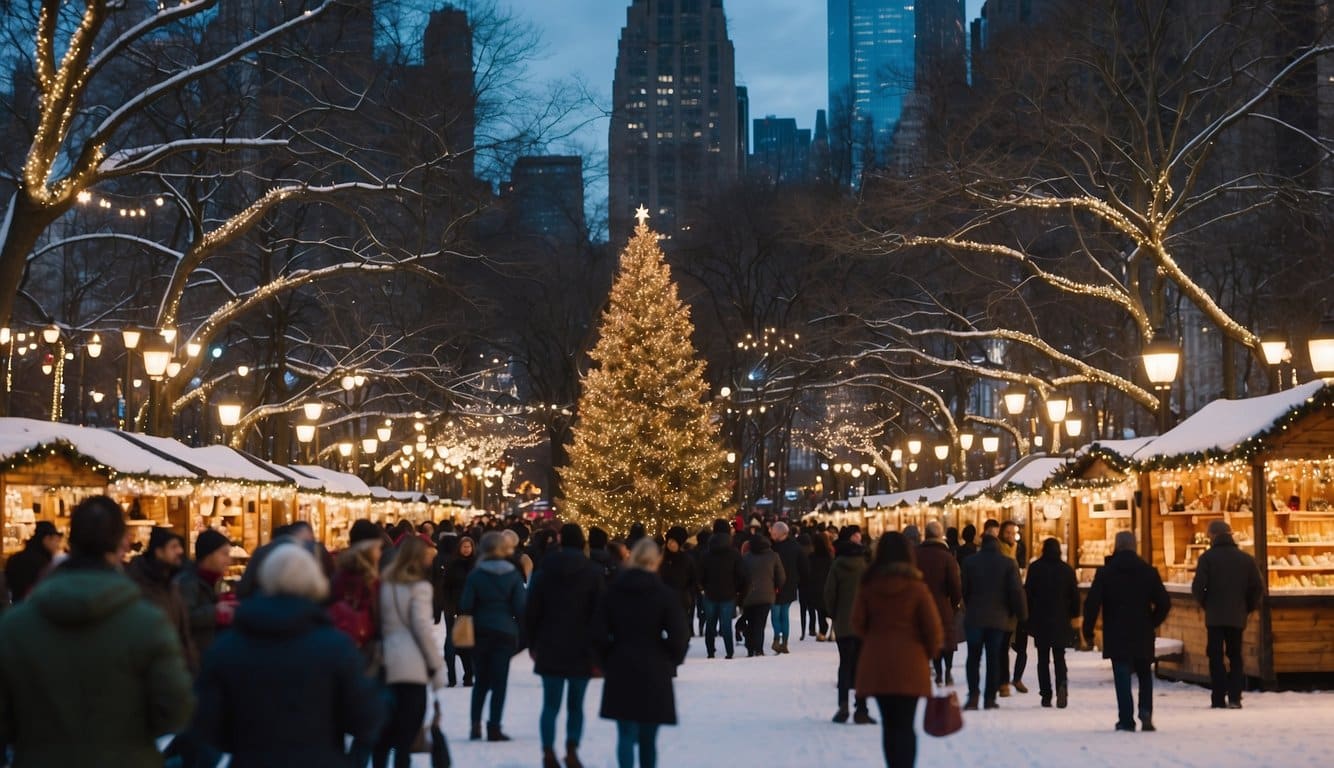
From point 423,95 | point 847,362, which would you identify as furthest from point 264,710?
point 847,362

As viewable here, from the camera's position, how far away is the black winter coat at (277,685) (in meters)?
5.75

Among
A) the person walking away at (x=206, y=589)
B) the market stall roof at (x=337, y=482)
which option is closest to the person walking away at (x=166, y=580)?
the person walking away at (x=206, y=589)

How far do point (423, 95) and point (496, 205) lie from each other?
252 centimetres

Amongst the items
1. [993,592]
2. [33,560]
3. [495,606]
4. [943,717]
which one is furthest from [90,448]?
[943,717]

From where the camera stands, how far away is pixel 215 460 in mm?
26297

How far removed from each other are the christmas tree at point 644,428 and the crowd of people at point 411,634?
20.5m

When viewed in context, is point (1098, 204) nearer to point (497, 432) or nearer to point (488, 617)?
point (488, 617)

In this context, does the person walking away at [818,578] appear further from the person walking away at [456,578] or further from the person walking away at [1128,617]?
the person walking away at [1128,617]

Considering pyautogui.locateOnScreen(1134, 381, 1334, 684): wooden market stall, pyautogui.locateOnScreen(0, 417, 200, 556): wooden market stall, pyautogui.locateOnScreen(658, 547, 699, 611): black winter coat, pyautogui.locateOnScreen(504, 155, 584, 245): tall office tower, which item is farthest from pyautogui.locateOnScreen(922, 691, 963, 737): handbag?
pyautogui.locateOnScreen(504, 155, 584, 245): tall office tower

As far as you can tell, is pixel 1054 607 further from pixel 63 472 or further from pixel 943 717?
pixel 63 472

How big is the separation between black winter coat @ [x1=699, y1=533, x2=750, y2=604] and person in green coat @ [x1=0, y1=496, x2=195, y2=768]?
17399 mm

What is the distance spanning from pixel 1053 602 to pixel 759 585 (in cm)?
783

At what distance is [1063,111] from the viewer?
98.5 feet

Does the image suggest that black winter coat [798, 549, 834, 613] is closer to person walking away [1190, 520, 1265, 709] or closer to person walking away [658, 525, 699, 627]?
person walking away [658, 525, 699, 627]
